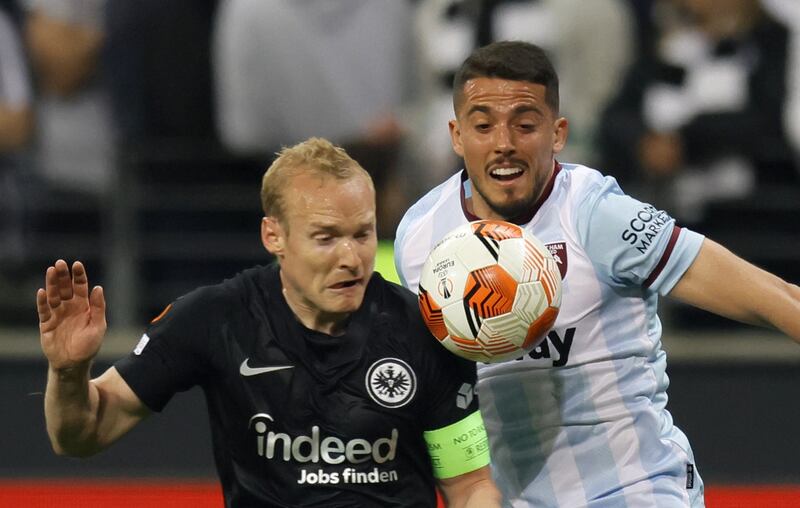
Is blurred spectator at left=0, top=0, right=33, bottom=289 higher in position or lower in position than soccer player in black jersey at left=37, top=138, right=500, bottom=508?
higher

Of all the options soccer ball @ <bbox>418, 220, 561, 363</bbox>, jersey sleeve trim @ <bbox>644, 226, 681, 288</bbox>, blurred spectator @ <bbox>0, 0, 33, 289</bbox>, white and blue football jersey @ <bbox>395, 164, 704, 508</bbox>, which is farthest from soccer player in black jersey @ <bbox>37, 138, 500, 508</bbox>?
blurred spectator @ <bbox>0, 0, 33, 289</bbox>

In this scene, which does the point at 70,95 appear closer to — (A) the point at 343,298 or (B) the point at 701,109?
(B) the point at 701,109

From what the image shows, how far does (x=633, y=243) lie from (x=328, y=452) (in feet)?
3.11

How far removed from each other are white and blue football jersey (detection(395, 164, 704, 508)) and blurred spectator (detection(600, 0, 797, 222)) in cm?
320

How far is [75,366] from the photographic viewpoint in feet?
11.8

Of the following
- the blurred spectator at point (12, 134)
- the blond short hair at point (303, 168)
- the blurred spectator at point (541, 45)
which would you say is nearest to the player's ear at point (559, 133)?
the blond short hair at point (303, 168)

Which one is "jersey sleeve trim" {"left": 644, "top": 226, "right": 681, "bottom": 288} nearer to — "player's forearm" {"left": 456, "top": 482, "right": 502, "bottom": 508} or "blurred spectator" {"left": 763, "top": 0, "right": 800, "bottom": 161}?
"player's forearm" {"left": 456, "top": 482, "right": 502, "bottom": 508}

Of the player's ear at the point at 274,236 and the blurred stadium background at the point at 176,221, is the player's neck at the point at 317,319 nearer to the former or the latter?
the player's ear at the point at 274,236

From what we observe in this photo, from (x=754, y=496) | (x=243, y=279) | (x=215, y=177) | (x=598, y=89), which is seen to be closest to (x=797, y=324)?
(x=243, y=279)

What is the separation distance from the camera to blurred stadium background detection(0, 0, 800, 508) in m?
7.43

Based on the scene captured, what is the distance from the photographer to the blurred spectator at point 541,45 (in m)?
7.13

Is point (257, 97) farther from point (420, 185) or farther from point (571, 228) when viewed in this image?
point (571, 228)

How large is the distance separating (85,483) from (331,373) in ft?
13.1

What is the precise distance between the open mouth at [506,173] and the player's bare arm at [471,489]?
30.6 inches
